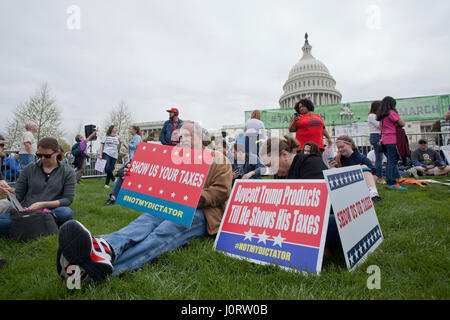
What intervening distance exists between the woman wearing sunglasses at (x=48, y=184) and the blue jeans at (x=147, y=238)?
1576 millimetres

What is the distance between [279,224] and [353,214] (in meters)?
0.67

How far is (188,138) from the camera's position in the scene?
313cm

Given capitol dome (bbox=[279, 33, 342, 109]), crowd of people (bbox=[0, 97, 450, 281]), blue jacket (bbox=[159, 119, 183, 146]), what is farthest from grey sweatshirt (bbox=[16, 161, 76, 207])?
capitol dome (bbox=[279, 33, 342, 109])

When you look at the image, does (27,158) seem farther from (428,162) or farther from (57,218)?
(428,162)

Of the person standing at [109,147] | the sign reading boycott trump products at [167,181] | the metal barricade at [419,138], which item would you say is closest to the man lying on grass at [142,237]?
the sign reading boycott trump products at [167,181]

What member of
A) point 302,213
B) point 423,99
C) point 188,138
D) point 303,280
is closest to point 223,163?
point 188,138

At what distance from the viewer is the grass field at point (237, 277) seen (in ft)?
5.54

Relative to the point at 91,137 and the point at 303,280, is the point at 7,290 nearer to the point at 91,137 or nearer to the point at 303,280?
the point at 303,280

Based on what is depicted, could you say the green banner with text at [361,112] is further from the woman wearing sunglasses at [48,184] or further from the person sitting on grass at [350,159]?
the woman wearing sunglasses at [48,184]

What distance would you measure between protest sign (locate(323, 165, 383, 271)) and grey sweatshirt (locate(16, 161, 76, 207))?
3.47 metres

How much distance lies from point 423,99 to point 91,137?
24470mm

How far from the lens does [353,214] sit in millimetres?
2240

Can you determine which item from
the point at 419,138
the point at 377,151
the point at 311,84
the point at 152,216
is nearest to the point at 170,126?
the point at 152,216
